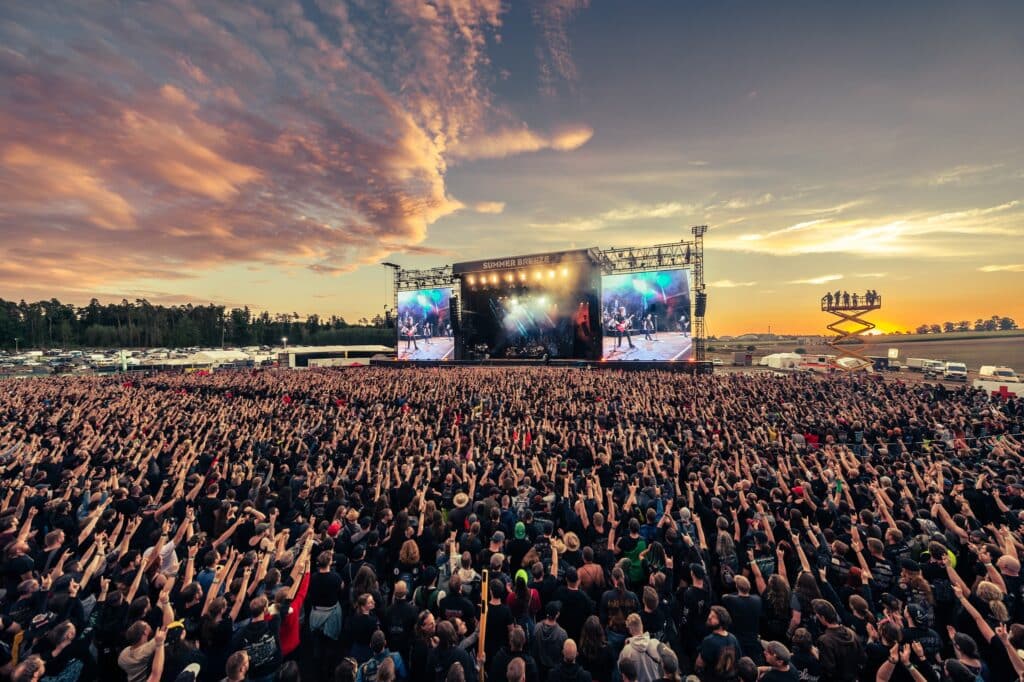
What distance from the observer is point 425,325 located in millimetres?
48969

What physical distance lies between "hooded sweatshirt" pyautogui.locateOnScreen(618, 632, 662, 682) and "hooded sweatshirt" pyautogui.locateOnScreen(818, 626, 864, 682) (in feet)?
4.30

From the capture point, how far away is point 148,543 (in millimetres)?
6332

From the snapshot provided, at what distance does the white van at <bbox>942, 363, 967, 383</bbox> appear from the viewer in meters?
38.3

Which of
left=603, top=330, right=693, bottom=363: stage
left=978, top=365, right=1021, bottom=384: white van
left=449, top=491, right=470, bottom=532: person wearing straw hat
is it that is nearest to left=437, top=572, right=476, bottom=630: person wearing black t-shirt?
left=449, top=491, right=470, bottom=532: person wearing straw hat

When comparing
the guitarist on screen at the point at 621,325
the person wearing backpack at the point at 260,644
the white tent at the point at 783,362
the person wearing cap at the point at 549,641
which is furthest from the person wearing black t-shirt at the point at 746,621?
the white tent at the point at 783,362

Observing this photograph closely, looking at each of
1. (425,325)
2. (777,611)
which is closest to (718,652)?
(777,611)

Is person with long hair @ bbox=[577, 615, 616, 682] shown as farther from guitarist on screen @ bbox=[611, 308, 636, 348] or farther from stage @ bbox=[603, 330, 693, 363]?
guitarist on screen @ bbox=[611, 308, 636, 348]

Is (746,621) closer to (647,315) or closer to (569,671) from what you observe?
(569,671)

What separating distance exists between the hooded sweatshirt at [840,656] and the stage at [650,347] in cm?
3559

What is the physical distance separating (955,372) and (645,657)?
52.4 metres

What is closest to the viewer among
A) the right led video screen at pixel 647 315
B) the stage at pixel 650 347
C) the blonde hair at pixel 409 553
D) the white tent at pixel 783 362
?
the blonde hair at pixel 409 553

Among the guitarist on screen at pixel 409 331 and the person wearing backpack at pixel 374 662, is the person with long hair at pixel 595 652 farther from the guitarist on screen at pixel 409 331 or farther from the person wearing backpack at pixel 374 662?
the guitarist on screen at pixel 409 331

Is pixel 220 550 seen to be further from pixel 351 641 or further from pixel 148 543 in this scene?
pixel 351 641

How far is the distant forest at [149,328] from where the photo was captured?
119 m
